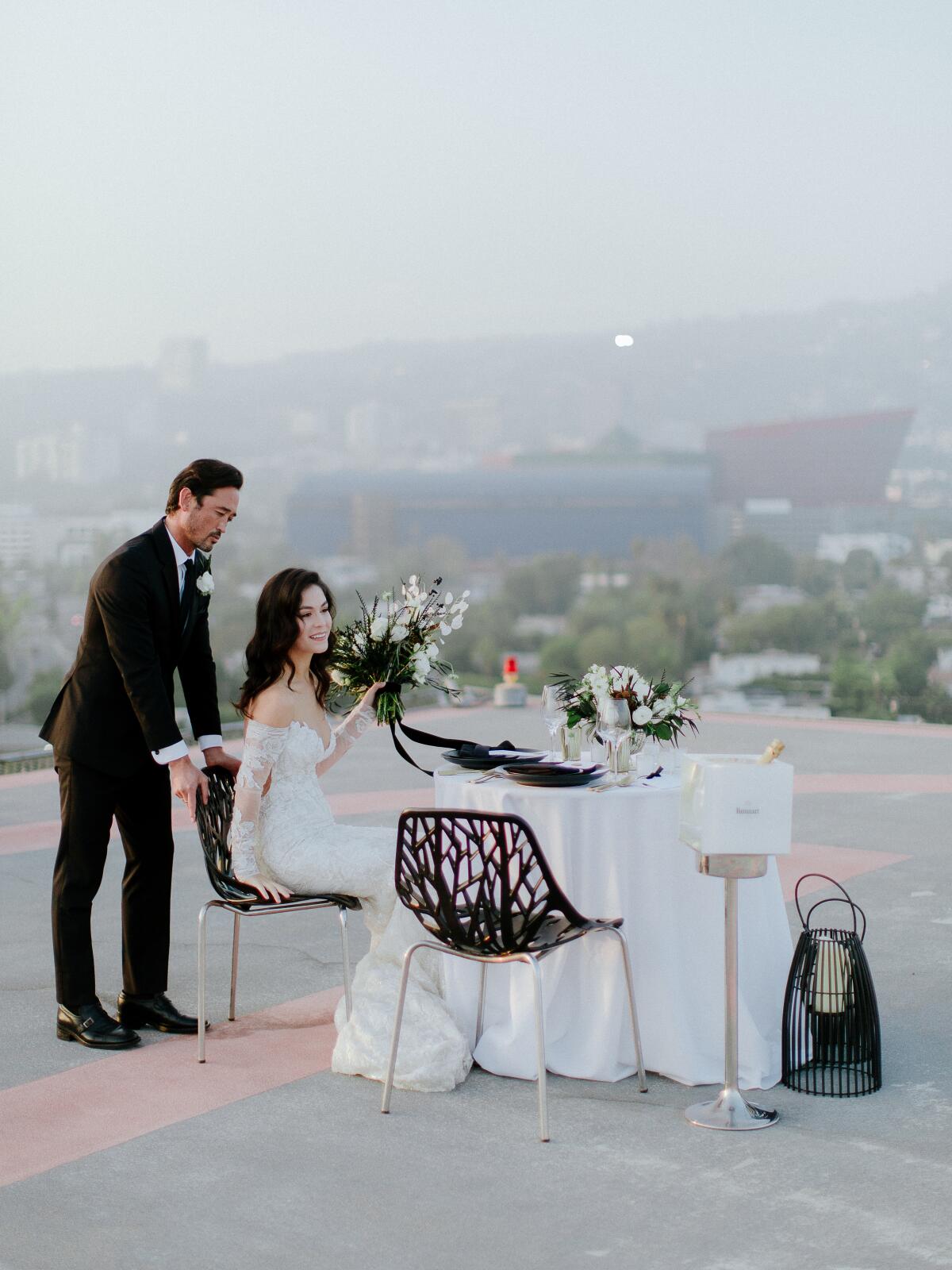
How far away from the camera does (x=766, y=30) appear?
113 ft

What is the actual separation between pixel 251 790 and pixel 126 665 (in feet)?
1.60

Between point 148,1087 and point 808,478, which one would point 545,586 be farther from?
point 148,1087

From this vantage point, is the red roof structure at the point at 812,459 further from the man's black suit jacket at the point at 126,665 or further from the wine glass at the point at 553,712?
the man's black suit jacket at the point at 126,665

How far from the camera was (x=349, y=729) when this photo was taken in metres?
4.25

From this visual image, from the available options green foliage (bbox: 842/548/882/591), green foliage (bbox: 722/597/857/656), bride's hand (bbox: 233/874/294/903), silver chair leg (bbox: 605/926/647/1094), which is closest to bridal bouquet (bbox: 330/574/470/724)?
bride's hand (bbox: 233/874/294/903)

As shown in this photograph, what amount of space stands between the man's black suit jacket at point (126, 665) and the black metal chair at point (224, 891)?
0.77 ft

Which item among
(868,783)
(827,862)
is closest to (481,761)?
(827,862)

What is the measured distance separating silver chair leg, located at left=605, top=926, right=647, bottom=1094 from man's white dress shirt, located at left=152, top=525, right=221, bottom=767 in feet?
4.02

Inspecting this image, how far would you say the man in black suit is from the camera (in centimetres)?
401

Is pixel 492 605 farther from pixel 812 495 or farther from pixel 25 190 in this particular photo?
pixel 25 190

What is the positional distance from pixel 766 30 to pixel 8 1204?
3598cm

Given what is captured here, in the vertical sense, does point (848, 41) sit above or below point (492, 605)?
above

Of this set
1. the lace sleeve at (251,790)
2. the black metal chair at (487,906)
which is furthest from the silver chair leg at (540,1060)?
the lace sleeve at (251,790)

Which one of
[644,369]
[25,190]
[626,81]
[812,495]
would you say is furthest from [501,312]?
[25,190]
